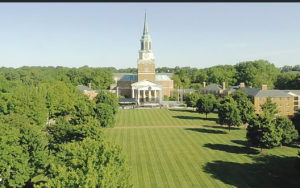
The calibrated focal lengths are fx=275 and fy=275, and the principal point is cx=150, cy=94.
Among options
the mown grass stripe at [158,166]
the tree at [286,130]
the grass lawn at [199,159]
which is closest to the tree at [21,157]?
the grass lawn at [199,159]

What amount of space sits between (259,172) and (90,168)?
61.3ft

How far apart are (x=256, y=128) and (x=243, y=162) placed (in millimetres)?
5649

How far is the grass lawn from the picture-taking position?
24984mm

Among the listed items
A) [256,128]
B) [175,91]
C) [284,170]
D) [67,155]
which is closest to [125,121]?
[256,128]

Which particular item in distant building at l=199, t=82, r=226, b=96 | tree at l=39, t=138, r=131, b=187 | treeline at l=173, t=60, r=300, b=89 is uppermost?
treeline at l=173, t=60, r=300, b=89

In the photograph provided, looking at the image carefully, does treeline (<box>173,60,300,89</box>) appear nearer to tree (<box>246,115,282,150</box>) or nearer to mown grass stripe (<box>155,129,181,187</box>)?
tree (<box>246,115,282,150</box>)

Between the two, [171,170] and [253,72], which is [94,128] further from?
[253,72]

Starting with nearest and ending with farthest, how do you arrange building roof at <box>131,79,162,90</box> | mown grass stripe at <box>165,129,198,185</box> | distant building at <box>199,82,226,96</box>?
1. mown grass stripe at <box>165,129,198,185</box>
2. distant building at <box>199,82,226,96</box>
3. building roof at <box>131,79,162,90</box>

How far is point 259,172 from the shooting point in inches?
1062

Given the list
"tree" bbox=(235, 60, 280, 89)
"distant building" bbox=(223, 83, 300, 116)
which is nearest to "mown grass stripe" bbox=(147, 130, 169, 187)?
"distant building" bbox=(223, 83, 300, 116)

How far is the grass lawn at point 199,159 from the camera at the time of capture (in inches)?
984

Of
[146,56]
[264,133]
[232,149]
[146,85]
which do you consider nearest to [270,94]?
[232,149]

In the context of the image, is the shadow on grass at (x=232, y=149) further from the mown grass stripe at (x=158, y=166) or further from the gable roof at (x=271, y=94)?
the gable roof at (x=271, y=94)

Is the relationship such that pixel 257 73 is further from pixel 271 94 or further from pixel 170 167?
pixel 170 167
